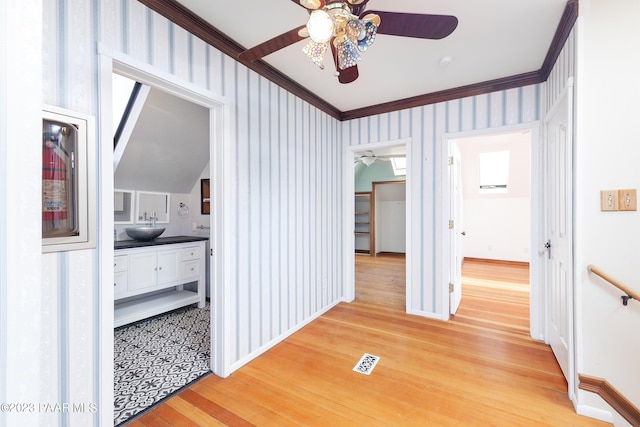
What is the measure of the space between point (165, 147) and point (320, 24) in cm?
274

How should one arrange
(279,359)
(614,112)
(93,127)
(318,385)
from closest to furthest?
(93,127) < (614,112) < (318,385) < (279,359)

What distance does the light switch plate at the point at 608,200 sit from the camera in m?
1.54

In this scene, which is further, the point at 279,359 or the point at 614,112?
the point at 279,359

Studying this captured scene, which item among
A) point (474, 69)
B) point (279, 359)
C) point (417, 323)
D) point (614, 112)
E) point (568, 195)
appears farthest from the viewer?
point (417, 323)

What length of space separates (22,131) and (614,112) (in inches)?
98.4

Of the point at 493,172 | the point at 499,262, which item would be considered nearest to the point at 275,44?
the point at 493,172

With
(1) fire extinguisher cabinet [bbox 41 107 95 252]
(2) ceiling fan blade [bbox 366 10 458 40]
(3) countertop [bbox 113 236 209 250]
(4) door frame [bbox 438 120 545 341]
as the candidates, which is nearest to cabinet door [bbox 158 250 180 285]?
(3) countertop [bbox 113 236 209 250]

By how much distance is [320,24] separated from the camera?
1066 millimetres

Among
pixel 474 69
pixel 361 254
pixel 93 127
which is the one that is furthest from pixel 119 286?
pixel 361 254

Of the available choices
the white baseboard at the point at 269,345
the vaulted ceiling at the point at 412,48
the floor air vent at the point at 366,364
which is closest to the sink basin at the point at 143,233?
the white baseboard at the point at 269,345

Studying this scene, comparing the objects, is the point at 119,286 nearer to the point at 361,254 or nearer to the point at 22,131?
the point at 22,131

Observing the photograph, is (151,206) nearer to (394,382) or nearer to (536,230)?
(394,382)

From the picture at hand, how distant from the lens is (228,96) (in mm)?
2041

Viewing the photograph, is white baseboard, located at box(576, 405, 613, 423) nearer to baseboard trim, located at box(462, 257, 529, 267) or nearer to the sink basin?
the sink basin
